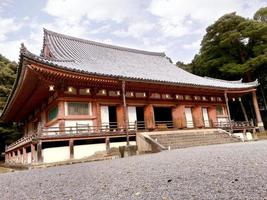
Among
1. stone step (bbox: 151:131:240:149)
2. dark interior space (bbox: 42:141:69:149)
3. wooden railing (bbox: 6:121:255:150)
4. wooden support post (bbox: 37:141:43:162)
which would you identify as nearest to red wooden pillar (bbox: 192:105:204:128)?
wooden railing (bbox: 6:121:255:150)

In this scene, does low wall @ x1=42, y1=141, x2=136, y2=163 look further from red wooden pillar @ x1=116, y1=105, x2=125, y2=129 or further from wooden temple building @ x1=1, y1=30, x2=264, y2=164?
red wooden pillar @ x1=116, y1=105, x2=125, y2=129

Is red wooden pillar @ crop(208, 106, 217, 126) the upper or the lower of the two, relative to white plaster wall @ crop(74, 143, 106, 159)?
upper

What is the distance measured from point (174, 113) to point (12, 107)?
39.2 ft

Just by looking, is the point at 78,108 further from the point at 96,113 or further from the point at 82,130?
the point at 82,130

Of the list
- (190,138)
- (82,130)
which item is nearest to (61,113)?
(82,130)

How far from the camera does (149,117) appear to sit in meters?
16.7

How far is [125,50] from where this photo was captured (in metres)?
23.9

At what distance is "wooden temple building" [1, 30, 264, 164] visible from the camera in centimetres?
1178

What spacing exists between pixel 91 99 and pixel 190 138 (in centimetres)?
610

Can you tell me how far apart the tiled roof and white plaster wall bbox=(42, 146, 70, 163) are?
18.5ft

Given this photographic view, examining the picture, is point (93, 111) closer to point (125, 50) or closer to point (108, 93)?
point (108, 93)

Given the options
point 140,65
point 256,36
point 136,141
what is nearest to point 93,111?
point 136,141

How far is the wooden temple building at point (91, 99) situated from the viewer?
38.7 feet

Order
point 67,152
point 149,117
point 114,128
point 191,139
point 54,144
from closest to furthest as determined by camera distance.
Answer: point 54,144
point 67,152
point 114,128
point 191,139
point 149,117
